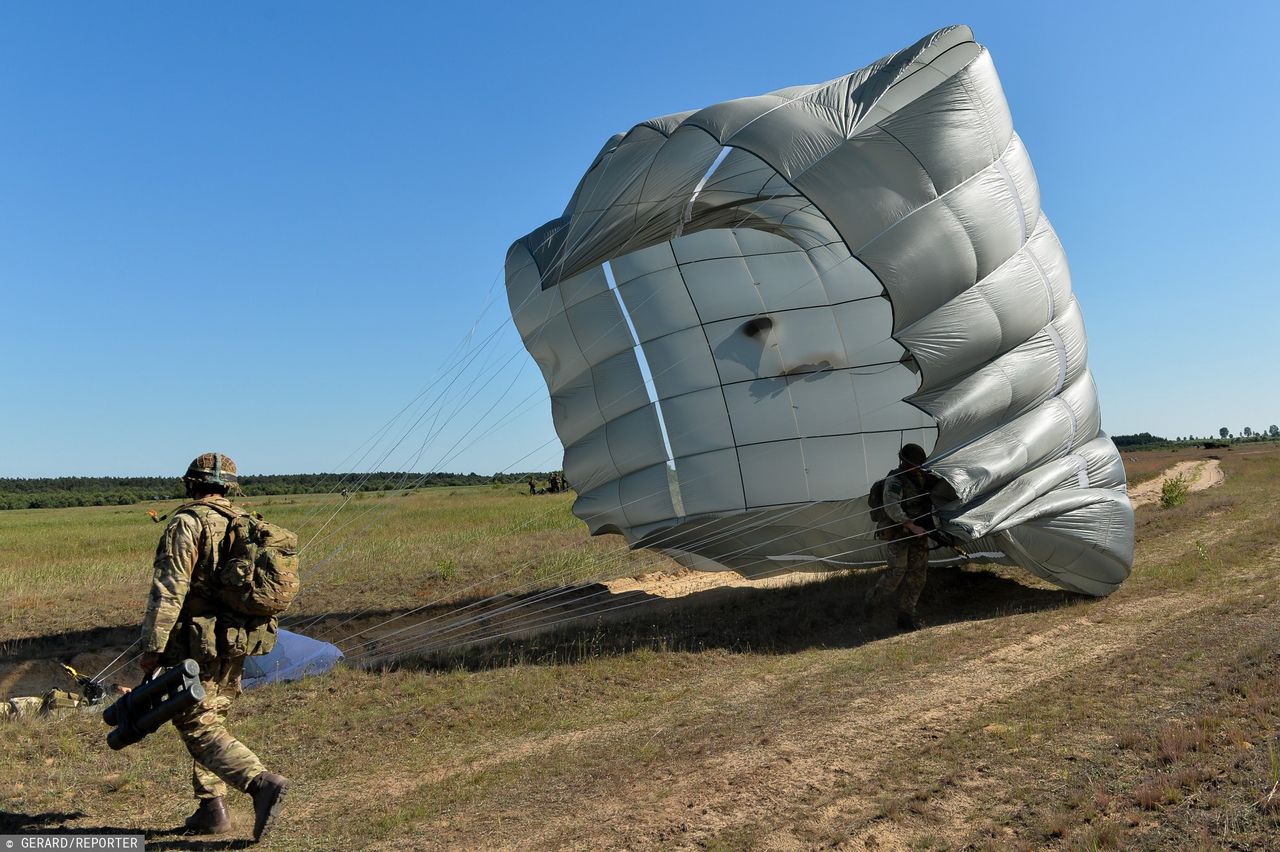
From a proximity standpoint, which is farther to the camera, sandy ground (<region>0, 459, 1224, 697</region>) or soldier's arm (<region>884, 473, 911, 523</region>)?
soldier's arm (<region>884, 473, 911, 523</region>)

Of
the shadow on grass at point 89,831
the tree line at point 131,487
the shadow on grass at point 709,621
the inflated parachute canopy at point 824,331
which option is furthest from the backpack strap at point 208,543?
the tree line at point 131,487

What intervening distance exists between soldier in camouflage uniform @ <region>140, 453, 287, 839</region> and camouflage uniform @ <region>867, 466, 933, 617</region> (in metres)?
6.09

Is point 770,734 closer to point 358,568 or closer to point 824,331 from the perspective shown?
point 824,331

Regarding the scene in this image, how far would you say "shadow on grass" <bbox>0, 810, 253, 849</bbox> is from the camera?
4273 mm

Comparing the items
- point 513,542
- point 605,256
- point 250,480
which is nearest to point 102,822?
point 605,256

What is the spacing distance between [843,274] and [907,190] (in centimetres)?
308

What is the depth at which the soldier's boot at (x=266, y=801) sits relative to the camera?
14.0 feet

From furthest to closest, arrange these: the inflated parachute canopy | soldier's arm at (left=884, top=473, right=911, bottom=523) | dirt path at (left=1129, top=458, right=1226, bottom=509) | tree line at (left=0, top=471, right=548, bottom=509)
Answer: tree line at (left=0, top=471, right=548, bottom=509)
dirt path at (left=1129, top=458, right=1226, bottom=509)
soldier's arm at (left=884, top=473, right=911, bottom=523)
the inflated parachute canopy

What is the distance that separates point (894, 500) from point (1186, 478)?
961 inches

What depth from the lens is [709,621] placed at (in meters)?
9.59

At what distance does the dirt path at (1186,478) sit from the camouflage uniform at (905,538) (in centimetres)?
1145

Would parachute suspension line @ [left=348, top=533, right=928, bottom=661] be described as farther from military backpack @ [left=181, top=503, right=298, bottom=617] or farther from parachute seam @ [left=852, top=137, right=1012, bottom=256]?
military backpack @ [left=181, top=503, right=298, bottom=617]

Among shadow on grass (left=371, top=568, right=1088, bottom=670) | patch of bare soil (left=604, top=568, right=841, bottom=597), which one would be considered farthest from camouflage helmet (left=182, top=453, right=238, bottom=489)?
patch of bare soil (left=604, top=568, right=841, bottom=597)

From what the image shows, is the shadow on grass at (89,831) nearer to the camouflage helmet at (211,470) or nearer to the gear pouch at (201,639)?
the gear pouch at (201,639)
